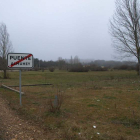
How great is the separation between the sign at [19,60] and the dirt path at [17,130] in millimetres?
2037

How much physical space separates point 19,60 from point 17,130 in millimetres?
3018

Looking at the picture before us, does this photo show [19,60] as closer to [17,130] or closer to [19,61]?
[19,61]

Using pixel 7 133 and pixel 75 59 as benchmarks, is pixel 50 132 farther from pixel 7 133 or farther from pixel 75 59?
pixel 75 59

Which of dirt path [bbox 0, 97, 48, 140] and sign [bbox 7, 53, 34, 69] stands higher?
sign [bbox 7, 53, 34, 69]

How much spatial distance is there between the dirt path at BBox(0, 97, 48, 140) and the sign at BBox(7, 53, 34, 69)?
204 cm

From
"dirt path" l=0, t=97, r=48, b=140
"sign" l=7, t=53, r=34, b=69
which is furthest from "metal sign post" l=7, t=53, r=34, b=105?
"dirt path" l=0, t=97, r=48, b=140

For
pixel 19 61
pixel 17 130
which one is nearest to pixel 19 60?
pixel 19 61

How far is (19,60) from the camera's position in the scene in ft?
20.3

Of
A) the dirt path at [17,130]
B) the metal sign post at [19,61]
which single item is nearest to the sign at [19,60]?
the metal sign post at [19,61]

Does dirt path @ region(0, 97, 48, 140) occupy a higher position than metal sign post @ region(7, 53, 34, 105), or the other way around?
metal sign post @ region(7, 53, 34, 105)

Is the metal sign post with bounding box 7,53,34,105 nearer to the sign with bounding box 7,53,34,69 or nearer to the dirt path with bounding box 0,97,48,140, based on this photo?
the sign with bounding box 7,53,34,69

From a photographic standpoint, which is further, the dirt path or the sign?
the sign

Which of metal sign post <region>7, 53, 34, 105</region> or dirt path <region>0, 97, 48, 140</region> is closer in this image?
dirt path <region>0, 97, 48, 140</region>

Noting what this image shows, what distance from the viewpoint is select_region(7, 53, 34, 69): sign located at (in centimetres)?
609
